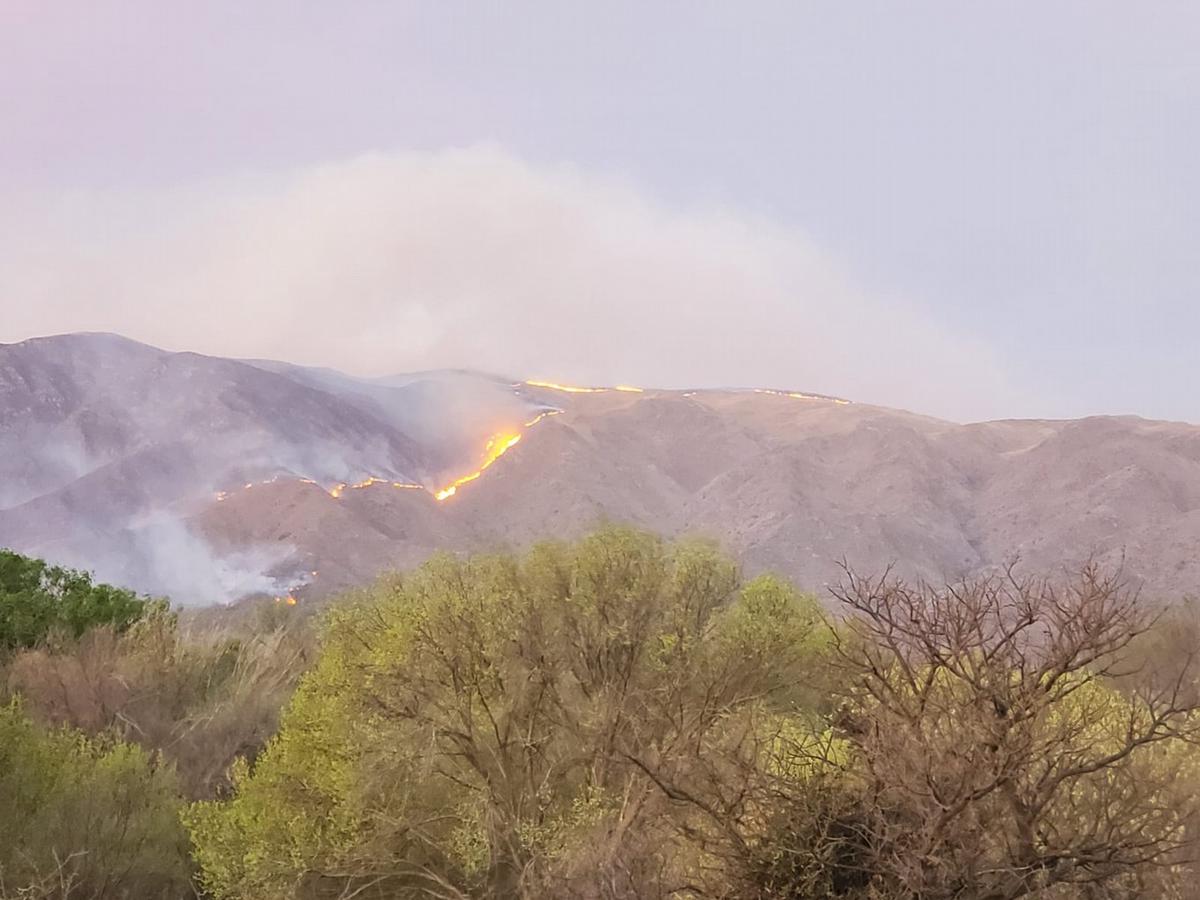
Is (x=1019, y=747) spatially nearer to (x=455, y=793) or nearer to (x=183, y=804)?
(x=455, y=793)

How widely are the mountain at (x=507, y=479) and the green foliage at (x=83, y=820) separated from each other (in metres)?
63.2

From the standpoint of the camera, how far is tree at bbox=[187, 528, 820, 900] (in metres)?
18.1

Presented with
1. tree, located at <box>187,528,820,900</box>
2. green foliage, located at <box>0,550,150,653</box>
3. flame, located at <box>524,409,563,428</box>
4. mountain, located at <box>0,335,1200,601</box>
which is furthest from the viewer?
flame, located at <box>524,409,563,428</box>

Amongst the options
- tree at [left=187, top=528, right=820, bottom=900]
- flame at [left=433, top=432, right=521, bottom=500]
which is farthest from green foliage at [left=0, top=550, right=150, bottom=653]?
flame at [left=433, top=432, right=521, bottom=500]

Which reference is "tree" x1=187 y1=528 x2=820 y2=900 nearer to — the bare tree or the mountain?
the bare tree

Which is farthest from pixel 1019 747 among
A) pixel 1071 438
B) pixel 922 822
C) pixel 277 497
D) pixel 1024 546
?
pixel 1071 438

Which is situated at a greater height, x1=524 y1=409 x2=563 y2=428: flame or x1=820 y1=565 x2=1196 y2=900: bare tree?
x1=524 y1=409 x2=563 y2=428: flame

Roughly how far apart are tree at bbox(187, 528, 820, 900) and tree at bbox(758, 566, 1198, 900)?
5275mm

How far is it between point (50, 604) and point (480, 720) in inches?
881

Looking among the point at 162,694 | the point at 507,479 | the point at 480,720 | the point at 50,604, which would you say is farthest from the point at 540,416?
the point at 480,720

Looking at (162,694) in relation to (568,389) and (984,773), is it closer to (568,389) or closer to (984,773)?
(984,773)

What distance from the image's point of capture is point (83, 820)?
2072cm

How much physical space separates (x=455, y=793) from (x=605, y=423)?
119861mm

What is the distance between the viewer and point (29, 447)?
4926 inches
